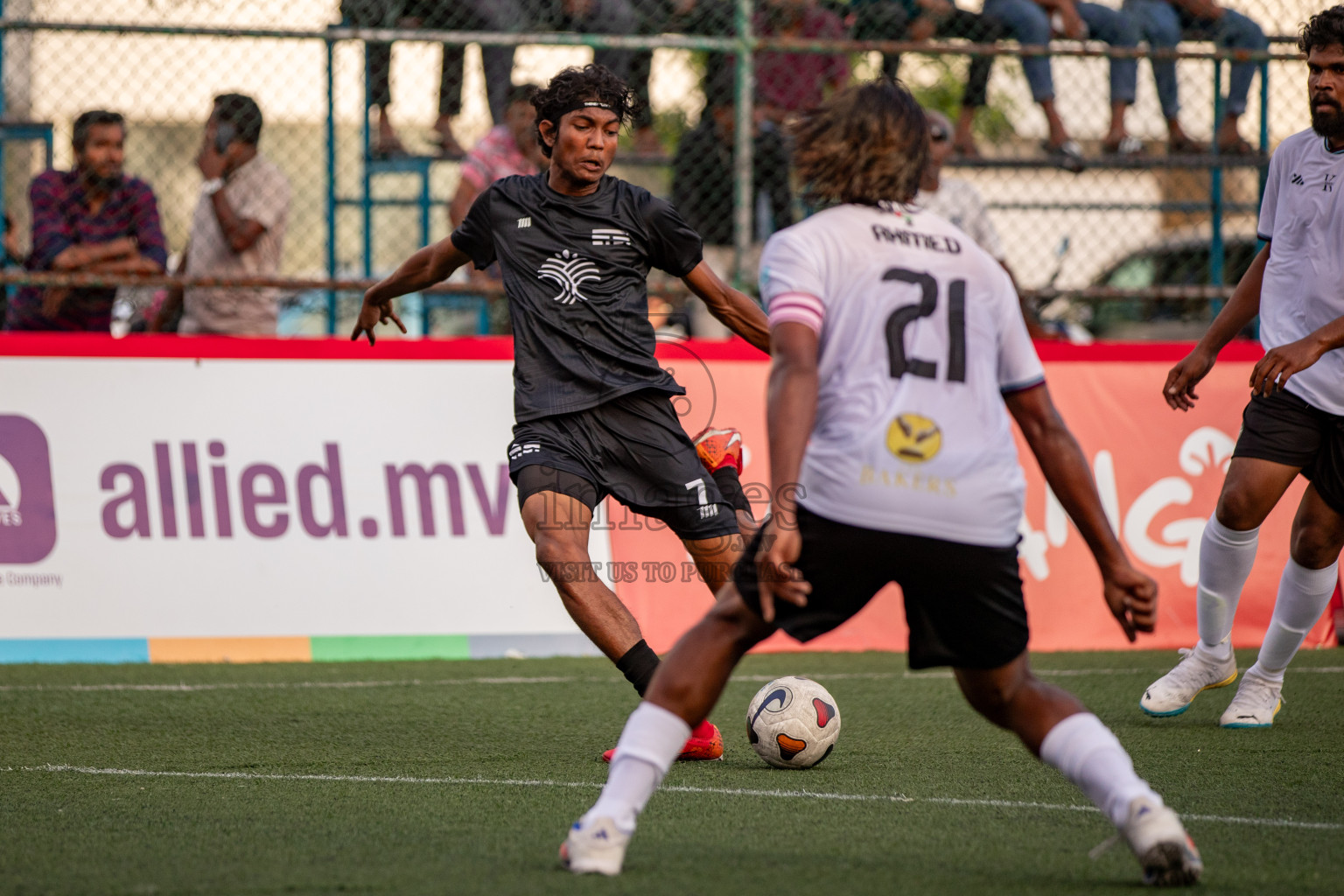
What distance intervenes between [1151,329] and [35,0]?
30.4 feet

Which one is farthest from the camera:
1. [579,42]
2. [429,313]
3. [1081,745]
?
[429,313]

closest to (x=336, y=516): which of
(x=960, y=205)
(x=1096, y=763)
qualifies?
(x=960, y=205)

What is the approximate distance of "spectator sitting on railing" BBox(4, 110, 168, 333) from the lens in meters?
8.81

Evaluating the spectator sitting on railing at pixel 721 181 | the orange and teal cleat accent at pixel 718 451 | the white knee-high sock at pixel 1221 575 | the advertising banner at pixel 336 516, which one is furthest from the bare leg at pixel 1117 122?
the orange and teal cleat accent at pixel 718 451

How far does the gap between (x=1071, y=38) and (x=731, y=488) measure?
21.0 ft

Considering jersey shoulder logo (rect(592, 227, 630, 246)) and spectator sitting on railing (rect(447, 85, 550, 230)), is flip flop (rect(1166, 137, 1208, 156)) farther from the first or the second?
jersey shoulder logo (rect(592, 227, 630, 246))

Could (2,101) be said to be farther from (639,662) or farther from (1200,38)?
(1200,38)

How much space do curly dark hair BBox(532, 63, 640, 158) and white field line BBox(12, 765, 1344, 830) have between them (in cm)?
227

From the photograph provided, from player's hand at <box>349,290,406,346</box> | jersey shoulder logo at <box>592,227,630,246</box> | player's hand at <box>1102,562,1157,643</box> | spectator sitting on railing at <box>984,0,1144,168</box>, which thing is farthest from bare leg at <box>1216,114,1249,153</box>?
player's hand at <box>1102,562,1157,643</box>

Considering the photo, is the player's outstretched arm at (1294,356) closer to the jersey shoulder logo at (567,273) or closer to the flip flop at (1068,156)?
the jersey shoulder logo at (567,273)

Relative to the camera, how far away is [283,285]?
853 centimetres

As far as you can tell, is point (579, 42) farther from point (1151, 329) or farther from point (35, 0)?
point (1151, 329)

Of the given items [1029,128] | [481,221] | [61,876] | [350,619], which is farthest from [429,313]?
[61,876]

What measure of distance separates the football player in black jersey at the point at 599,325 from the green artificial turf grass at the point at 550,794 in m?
0.78
